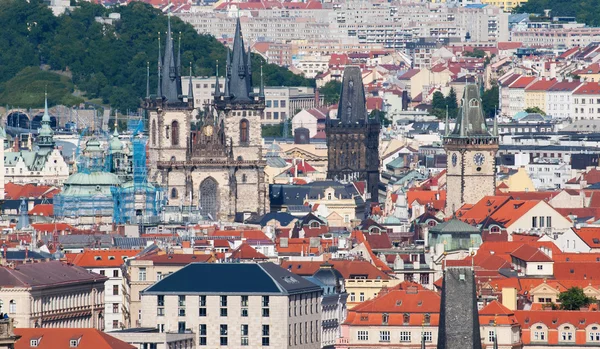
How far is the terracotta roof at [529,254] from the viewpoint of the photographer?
105m

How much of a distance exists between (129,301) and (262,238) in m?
20.1

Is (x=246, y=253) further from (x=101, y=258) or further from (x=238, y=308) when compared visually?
(x=238, y=308)

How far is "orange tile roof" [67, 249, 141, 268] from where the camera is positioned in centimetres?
10812

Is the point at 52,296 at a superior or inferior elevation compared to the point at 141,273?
inferior

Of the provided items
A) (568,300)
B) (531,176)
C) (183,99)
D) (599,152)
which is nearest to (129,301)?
(568,300)

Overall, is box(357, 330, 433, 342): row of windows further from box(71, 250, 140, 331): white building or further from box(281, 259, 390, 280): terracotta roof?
box(281, 259, 390, 280): terracotta roof

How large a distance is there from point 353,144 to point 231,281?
2653 inches

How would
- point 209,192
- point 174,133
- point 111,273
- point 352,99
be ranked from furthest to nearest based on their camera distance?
point 352,99
point 174,133
point 209,192
point 111,273

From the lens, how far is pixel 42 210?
14288cm

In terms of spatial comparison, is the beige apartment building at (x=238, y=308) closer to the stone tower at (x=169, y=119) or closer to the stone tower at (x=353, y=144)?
the stone tower at (x=169, y=119)

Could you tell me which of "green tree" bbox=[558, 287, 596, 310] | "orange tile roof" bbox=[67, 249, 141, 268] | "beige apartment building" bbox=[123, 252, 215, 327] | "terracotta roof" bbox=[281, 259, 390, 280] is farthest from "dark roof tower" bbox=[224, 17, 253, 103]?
"green tree" bbox=[558, 287, 596, 310]

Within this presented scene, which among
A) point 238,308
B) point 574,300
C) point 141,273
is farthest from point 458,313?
point 141,273

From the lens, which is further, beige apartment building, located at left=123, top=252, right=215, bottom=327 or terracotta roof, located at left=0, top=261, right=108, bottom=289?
beige apartment building, located at left=123, top=252, right=215, bottom=327

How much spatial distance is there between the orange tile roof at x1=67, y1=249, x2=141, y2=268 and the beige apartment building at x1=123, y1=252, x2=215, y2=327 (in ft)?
5.88
